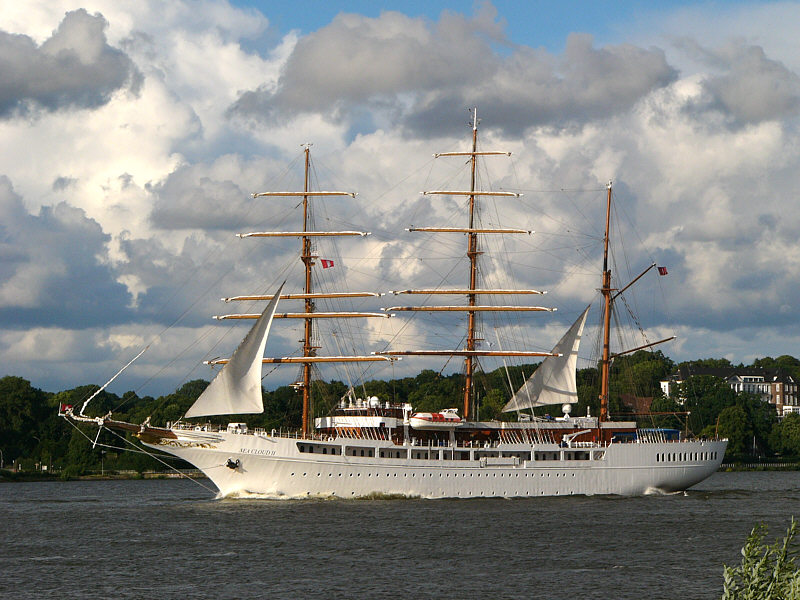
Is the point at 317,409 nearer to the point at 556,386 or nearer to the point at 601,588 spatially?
the point at 556,386

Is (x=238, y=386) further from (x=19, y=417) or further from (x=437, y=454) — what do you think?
(x=19, y=417)

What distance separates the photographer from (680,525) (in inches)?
2189

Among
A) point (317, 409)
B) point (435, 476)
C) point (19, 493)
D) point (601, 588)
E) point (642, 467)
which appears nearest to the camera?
point (601, 588)

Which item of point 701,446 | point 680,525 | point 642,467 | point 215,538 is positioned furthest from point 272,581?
point 701,446

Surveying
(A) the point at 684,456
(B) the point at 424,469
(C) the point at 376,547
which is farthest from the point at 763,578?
(A) the point at 684,456

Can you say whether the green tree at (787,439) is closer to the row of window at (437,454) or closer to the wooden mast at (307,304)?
the row of window at (437,454)

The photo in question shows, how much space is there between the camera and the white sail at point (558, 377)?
78125mm

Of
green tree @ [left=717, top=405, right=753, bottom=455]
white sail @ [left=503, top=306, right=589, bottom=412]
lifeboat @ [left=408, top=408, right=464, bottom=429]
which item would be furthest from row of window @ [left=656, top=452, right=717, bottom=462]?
green tree @ [left=717, top=405, right=753, bottom=455]

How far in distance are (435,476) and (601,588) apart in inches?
→ 1138

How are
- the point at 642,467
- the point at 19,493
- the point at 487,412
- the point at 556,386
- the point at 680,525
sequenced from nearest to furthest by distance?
1. the point at 680,525
2. the point at 642,467
3. the point at 556,386
4. the point at 19,493
5. the point at 487,412

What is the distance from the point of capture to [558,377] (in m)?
78.6

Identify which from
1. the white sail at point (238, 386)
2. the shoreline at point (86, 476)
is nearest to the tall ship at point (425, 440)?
the white sail at point (238, 386)

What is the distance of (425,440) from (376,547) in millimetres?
22193

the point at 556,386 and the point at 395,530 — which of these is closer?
the point at 395,530
